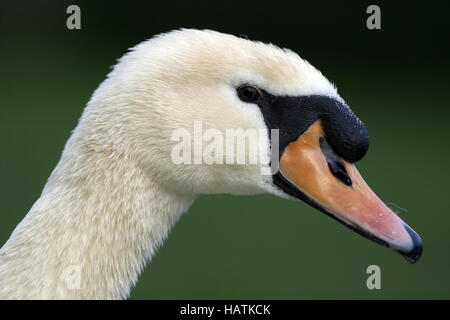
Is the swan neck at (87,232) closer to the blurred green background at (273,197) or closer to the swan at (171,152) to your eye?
the swan at (171,152)

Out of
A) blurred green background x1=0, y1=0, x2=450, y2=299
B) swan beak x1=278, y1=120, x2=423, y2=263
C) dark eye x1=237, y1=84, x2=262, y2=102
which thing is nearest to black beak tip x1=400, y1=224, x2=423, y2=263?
swan beak x1=278, y1=120, x2=423, y2=263

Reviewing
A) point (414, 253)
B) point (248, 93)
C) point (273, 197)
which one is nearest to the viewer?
point (414, 253)

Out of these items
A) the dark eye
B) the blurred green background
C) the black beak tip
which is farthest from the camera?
the blurred green background

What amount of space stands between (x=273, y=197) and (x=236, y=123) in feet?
17.5

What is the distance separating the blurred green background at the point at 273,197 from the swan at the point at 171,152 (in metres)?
3.28

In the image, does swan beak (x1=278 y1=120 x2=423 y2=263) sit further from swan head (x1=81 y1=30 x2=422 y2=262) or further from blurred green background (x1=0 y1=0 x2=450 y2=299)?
blurred green background (x1=0 y1=0 x2=450 y2=299)

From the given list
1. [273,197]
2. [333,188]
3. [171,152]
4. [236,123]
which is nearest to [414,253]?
[333,188]

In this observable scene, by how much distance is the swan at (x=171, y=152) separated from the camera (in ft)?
8.72

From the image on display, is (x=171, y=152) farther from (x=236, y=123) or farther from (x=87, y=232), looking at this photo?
(x=87, y=232)

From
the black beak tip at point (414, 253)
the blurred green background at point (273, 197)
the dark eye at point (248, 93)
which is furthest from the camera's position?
the blurred green background at point (273, 197)

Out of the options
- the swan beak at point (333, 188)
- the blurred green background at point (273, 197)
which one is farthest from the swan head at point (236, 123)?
the blurred green background at point (273, 197)

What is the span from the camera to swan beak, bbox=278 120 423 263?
265 centimetres

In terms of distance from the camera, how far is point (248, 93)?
106 inches

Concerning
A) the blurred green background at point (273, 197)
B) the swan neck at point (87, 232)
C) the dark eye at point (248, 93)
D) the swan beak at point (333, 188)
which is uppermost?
the dark eye at point (248, 93)
